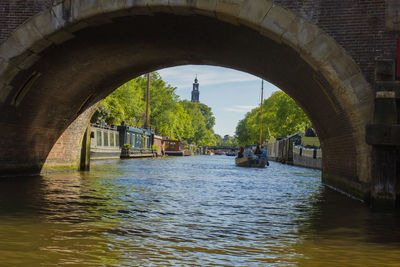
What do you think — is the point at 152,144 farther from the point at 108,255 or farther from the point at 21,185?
the point at 108,255

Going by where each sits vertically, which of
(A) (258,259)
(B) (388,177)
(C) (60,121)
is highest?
(C) (60,121)

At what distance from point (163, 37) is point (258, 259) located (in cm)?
830

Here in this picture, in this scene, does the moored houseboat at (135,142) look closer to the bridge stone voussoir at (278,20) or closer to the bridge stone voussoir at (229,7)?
the bridge stone voussoir at (229,7)

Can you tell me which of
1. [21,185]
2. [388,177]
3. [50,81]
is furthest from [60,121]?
[388,177]

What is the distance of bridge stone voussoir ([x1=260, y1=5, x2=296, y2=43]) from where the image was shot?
30.7ft

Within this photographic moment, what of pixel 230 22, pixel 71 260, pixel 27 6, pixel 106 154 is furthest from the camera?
pixel 106 154

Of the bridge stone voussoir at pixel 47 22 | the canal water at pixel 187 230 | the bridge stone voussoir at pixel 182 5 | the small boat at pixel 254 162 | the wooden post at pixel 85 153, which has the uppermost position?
the bridge stone voussoir at pixel 182 5

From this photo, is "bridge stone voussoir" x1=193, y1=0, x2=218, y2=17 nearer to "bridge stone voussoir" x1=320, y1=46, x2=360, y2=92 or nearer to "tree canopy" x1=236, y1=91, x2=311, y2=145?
"bridge stone voussoir" x1=320, y1=46, x2=360, y2=92

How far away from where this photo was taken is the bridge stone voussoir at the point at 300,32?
368 inches

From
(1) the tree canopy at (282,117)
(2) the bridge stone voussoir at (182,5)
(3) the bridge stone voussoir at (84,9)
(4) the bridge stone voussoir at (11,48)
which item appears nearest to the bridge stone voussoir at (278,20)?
(2) the bridge stone voussoir at (182,5)

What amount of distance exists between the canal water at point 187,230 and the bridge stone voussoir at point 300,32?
10.9 ft

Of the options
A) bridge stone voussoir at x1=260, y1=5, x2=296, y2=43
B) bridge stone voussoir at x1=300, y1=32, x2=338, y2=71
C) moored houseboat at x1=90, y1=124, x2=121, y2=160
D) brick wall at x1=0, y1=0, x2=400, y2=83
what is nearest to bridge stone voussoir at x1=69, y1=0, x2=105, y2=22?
bridge stone voussoir at x1=260, y1=5, x2=296, y2=43

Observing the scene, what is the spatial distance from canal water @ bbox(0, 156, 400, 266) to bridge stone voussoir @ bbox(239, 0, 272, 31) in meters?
3.73

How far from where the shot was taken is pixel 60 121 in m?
15.3
